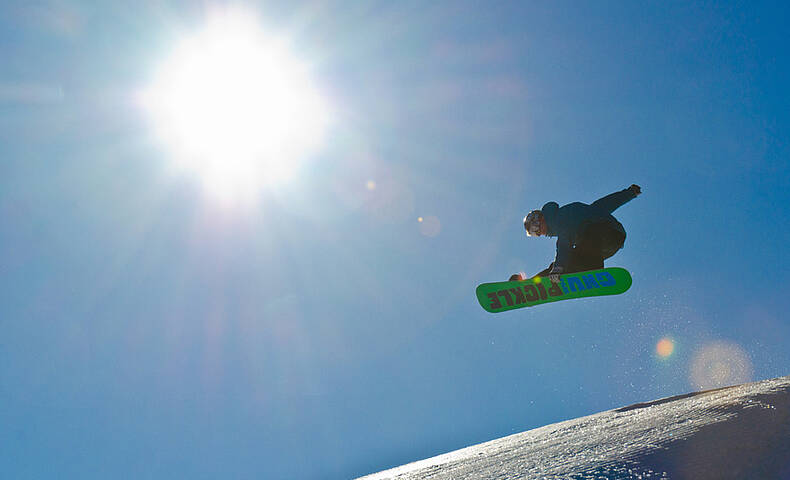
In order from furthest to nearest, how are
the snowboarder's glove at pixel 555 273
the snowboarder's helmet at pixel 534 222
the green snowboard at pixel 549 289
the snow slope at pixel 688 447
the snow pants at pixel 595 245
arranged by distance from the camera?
the green snowboard at pixel 549 289
the snowboarder's helmet at pixel 534 222
the snowboarder's glove at pixel 555 273
the snow pants at pixel 595 245
the snow slope at pixel 688 447

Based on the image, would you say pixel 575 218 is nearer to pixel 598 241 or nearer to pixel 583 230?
pixel 583 230

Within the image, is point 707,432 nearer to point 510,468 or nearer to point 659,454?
point 659,454

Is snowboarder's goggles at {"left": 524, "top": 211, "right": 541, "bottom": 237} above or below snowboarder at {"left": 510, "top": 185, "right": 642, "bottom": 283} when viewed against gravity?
above

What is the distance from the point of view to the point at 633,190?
10.0m

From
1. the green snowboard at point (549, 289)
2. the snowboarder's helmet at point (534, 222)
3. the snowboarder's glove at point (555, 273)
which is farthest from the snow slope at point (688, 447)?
the snowboarder's helmet at point (534, 222)

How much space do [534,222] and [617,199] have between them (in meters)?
1.70

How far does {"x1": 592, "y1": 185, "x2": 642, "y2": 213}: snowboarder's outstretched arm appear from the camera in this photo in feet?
32.7

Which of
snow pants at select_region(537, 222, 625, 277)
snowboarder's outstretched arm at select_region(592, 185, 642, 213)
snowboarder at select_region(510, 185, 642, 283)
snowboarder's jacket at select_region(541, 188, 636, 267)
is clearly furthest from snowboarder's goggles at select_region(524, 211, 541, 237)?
snowboarder's outstretched arm at select_region(592, 185, 642, 213)

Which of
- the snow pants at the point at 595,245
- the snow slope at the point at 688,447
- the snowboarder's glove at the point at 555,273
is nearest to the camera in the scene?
the snow slope at the point at 688,447

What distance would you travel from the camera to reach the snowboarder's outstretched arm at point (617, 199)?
32.7 feet

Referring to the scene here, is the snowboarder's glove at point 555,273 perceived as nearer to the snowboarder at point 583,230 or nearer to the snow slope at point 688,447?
the snowboarder at point 583,230

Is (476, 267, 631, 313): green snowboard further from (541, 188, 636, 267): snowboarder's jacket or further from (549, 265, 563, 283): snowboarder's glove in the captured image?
(541, 188, 636, 267): snowboarder's jacket

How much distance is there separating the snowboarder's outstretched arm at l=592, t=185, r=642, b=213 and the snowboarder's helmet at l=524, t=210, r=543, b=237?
1.10m

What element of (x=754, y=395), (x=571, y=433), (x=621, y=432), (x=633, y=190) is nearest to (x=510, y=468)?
(x=621, y=432)
